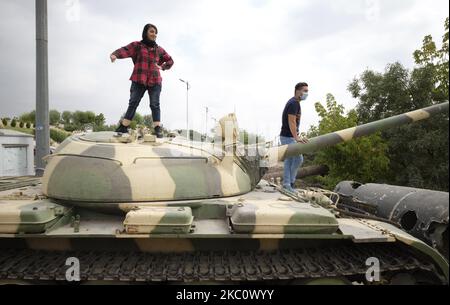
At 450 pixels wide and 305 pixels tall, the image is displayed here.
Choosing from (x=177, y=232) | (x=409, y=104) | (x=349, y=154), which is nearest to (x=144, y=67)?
(x=177, y=232)

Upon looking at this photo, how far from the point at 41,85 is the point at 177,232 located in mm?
6059

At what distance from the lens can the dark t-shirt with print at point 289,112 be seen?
6473mm

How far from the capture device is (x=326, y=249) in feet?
14.5

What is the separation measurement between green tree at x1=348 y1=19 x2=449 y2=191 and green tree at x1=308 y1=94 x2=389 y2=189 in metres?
0.50

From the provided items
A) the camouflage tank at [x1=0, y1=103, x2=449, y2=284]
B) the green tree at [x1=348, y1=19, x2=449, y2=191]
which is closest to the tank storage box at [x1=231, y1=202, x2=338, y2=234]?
the camouflage tank at [x1=0, y1=103, x2=449, y2=284]

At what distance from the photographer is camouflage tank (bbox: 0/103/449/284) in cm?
398

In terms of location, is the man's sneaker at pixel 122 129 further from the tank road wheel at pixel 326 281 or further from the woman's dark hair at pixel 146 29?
the tank road wheel at pixel 326 281

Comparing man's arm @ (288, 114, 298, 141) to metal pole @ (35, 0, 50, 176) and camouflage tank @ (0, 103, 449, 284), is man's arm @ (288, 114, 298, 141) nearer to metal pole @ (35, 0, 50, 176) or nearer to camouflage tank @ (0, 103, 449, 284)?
camouflage tank @ (0, 103, 449, 284)

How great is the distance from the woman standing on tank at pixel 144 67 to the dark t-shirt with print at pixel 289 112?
220 cm

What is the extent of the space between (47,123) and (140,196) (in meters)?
5.28

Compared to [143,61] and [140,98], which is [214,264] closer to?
[140,98]

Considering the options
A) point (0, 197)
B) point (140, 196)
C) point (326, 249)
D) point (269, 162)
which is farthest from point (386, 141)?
point (0, 197)

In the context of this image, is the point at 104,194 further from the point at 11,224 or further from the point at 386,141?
the point at 386,141

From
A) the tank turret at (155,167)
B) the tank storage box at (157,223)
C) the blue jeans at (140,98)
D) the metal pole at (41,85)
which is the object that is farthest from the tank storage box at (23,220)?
the metal pole at (41,85)
